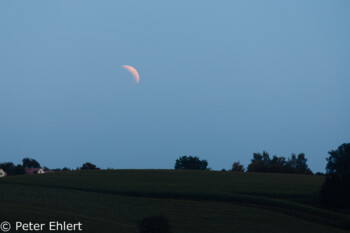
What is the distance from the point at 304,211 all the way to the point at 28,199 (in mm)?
29623

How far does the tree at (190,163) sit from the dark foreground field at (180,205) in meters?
91.8

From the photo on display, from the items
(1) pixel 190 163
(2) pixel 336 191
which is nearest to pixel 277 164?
(1) pixel 190 163

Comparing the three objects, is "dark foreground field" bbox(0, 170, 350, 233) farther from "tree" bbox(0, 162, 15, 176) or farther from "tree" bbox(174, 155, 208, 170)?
"tree" bbox(0, 162, 15, 176)

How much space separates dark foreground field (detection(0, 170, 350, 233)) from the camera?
3875 centimetres

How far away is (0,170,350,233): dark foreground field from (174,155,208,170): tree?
301ft

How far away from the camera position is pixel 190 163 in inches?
6476

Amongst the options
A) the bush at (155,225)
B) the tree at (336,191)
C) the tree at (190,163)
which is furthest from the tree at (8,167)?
the bush at (155,225)

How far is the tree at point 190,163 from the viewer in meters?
164

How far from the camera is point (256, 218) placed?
45.1 metres

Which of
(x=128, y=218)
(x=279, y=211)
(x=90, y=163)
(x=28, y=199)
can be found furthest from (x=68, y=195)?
(x=90, y=163)

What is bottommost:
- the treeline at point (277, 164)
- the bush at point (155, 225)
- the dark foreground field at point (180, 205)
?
the bush at point (155, 225)

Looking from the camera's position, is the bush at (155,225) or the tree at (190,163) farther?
the tree at (190,163)

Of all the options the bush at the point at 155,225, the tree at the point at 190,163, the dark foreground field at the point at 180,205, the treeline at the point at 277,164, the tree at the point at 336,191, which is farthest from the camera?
the tree at the point at 190,163

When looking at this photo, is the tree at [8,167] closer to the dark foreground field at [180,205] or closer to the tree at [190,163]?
the tree at [190,163]
